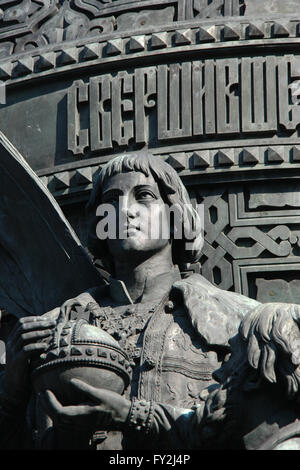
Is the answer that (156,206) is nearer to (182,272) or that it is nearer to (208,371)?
(182,272)

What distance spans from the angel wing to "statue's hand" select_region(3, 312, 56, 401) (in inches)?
46.2

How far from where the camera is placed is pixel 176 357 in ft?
31.9

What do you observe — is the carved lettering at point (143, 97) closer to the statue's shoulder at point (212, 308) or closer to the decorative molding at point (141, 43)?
the decorative molding at point (141, 43)

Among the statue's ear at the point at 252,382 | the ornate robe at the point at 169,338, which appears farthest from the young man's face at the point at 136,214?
the statue's ear at the point at 252,382

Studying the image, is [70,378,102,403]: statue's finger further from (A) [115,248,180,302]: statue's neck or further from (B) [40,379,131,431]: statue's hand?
(A) [115,248,180,302]: statue's neck

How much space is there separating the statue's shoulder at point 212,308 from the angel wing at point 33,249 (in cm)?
95

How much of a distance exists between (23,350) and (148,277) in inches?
47.0

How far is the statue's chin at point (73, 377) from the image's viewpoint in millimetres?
9008

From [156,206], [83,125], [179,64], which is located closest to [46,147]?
[83,125]

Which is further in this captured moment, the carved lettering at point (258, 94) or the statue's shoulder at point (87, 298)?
the carved lettering at point (258, 94)

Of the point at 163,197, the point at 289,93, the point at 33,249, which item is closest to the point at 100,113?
the point at 289,93

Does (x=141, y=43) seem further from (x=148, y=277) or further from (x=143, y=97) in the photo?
(x=148, y=277)

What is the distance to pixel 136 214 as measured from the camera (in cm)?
1037

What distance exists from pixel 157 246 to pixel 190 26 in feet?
7.87
